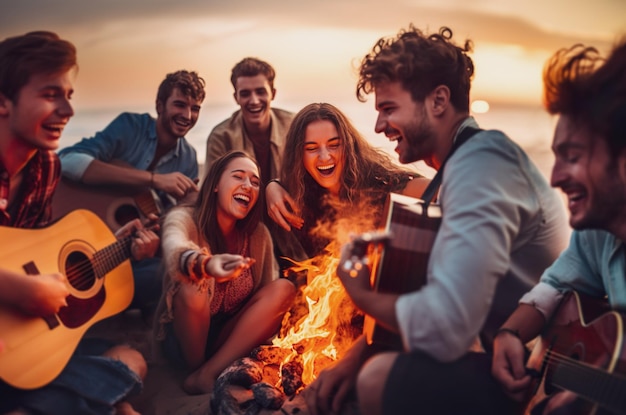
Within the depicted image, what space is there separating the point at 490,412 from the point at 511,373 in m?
0.22

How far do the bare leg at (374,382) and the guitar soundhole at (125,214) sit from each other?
239cm

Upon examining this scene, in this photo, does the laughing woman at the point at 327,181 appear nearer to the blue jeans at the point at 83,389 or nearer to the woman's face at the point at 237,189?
the woman's face at the point at 237,189

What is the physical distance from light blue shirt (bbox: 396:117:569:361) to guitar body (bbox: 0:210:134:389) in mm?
1920

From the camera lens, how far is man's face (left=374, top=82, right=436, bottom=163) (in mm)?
3115

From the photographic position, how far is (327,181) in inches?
163

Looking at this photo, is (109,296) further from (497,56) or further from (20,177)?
(497,56)

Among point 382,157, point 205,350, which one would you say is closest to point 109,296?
point 205,350

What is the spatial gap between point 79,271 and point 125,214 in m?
0.93

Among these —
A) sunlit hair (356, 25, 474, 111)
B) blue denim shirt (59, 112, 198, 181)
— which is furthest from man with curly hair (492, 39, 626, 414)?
blue denim shirt (59, 112, 198, 181)

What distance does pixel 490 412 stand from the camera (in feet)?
8.71

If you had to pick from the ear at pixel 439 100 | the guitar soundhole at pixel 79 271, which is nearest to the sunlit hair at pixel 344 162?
the ear at pixel 439 100

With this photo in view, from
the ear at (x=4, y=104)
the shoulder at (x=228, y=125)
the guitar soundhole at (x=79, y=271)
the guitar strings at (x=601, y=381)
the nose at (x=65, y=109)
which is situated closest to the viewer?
the guitar strings at (x=601, y=381)

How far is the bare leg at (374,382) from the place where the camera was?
264 cm

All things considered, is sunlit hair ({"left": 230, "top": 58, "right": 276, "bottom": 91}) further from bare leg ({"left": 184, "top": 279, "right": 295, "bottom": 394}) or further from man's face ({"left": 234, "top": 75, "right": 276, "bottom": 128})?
bare leg ({"left": 184, "top": 279, "right": 295, "bottom": 394})
